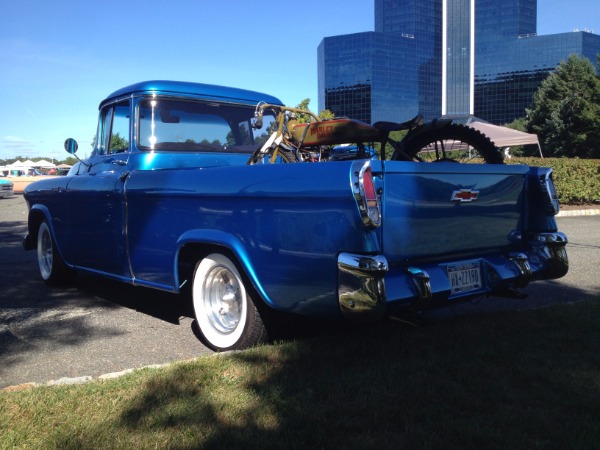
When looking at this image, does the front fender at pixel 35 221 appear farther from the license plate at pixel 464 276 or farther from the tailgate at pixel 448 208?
the license plate at pixel 464 276

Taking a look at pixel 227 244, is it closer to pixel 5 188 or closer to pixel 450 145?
pixel 450 145

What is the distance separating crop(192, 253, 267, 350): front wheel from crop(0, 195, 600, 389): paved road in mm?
199

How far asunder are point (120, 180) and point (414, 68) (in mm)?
84861

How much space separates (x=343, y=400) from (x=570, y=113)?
112 ft

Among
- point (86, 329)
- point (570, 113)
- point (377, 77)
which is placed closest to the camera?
point (86, 329)

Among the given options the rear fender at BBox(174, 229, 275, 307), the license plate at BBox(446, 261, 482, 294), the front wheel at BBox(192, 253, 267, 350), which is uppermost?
the rear fender at BBox(174, 229, 275, 307)

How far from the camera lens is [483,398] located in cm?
295

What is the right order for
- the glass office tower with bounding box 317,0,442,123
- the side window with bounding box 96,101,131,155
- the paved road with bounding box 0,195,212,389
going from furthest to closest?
the glass office tower with bounding box 317,0,442,123
the side window with bounding box 96,101,131,155
the paved road with bounding box 0,195,212,389

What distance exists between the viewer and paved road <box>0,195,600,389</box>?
394cm

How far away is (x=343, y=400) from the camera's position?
2945 millimetres

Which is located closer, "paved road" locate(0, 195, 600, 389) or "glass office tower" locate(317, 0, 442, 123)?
"paved road" locate(0, 195, 600, 389)

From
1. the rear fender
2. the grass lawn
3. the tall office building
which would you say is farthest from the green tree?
the tall office building

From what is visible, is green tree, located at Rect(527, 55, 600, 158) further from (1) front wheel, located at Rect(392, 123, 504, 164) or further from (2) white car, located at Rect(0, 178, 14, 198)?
(2) white car, located at Rect(0, 178, 14, 198)

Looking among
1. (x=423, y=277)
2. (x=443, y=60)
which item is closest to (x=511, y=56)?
(x=443, y=60)
